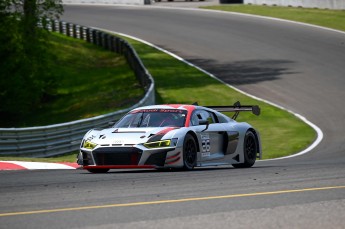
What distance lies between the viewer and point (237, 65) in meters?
41.1

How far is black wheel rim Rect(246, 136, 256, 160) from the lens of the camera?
1706 centimetres

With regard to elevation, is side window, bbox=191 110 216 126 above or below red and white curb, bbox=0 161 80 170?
above

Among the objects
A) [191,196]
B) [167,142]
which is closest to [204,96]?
[167,142]

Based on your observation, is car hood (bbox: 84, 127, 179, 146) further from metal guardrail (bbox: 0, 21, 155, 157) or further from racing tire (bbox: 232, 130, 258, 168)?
metal guardrail (bbox: 0, 21, 155, 157)

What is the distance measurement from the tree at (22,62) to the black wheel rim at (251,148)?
1950 cm

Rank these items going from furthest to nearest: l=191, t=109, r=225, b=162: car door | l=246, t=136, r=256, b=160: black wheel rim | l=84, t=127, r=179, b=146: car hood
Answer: l=246, t=136, r=256, b=160: black wheel rim, l=191, t=109, r=225, b=162: car door, l=84, t=127, r=179, b=146: car hood

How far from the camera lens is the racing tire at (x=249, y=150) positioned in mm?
16891

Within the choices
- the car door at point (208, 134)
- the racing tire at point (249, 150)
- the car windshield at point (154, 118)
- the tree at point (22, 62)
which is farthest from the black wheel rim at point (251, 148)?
the tree at point (22, 62)

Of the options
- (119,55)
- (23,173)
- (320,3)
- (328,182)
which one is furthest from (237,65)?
(328,182)

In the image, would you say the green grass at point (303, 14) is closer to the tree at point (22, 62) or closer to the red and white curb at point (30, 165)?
the tree at point (22, 62)

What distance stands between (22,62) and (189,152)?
74.5 feet

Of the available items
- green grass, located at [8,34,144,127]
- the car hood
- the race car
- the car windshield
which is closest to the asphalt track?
the race car

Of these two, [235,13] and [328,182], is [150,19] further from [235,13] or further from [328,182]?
[328,182]

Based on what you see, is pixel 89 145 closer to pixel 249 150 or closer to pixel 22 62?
pixel 249 150
